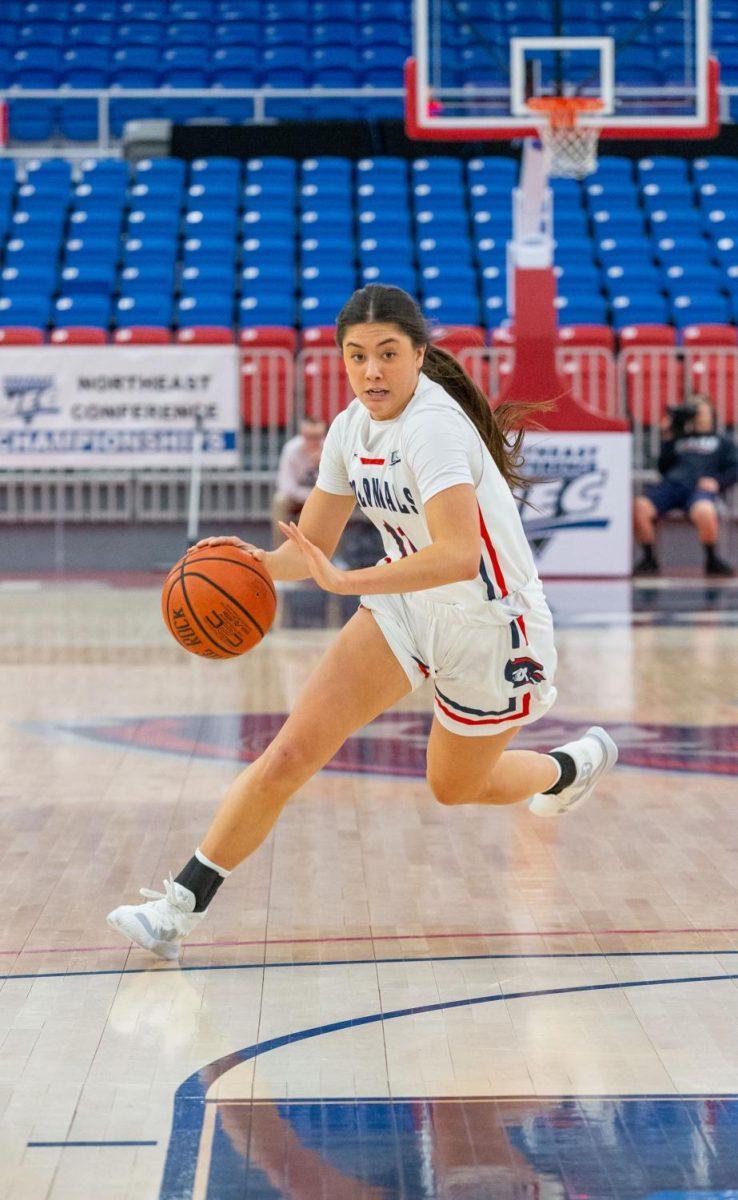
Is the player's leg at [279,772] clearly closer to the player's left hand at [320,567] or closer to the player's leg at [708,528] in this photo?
the player's left hand at [320,567]

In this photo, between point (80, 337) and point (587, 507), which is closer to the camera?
point (587, 507)

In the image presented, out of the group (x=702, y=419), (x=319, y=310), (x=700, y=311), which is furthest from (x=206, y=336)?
(x=700, y=311)

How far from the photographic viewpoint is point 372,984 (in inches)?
164

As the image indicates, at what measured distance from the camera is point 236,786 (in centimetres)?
439

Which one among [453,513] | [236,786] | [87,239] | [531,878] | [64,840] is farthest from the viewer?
[87,239]

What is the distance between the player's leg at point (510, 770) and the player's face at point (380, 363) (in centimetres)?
93

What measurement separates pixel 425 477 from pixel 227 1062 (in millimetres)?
1447

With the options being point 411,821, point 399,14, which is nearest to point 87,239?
point 399,14

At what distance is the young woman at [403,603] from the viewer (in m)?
4.18

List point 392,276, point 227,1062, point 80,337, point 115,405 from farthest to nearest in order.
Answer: point 392,276, point 80,337, point 115,405, point 227,1062

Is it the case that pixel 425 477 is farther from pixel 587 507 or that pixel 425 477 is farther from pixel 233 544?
pixel 587 507

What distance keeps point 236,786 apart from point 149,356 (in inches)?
491

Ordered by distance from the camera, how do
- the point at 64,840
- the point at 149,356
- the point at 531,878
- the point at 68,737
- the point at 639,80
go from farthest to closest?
1. the point at 639,80
2. the point at 149,356
3. the point at 68,737
4. the point at 64,840
5. the point at 531,878

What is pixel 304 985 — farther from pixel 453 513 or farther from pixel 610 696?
pixel 610 696
